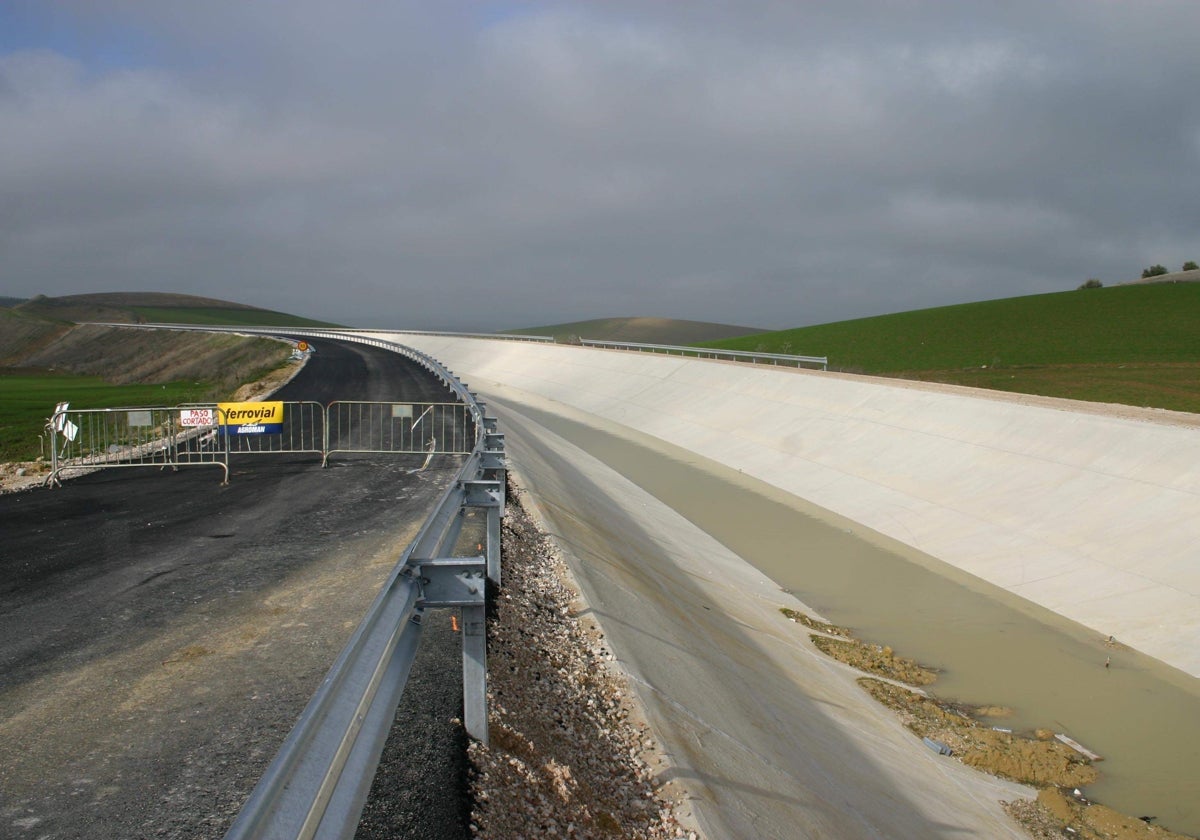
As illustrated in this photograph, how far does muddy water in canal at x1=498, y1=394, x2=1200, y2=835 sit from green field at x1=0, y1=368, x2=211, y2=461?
56.2 feet

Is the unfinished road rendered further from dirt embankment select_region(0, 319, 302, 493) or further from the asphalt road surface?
dirt embankment select_region(0, 319, 302, 493)

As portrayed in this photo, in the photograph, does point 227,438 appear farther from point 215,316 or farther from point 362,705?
point 215,316

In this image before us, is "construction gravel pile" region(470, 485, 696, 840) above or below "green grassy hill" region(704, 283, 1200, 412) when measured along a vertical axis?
→ below

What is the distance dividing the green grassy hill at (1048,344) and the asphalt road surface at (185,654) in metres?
28.6

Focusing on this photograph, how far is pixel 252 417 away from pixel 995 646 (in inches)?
574

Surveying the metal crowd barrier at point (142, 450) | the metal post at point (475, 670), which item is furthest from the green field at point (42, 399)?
the metal post at point (475, 670)

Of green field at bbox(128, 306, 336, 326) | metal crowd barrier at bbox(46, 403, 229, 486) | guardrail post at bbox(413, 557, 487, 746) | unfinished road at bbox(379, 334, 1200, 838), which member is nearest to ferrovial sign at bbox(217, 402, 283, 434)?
metal crowd barrier at bbox(46, 403, 229, 486)

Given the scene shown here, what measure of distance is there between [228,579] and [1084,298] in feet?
245

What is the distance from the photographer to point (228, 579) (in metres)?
9.22

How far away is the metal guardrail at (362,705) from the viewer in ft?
Answer: 8.05

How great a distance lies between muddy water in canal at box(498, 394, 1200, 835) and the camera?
33.3 feet

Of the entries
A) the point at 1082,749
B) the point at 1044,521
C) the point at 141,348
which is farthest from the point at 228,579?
the point at 141,348

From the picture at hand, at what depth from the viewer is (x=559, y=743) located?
18.6 feet

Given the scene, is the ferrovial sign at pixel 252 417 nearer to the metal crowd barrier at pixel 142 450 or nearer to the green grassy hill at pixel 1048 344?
the metal crowd barrier at pixel 142 450
